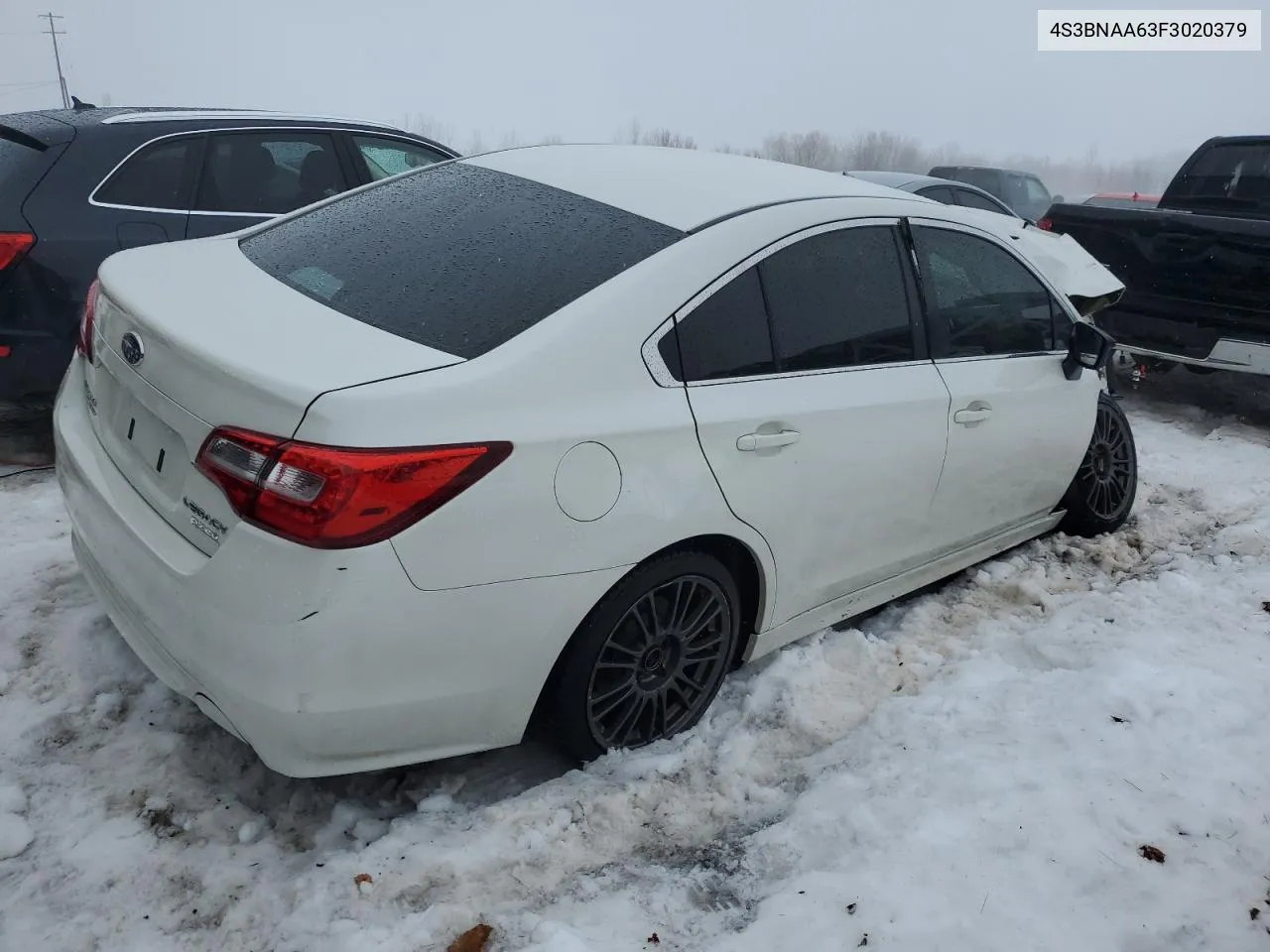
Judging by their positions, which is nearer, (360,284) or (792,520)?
(360,284)

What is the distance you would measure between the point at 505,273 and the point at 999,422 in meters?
1.95

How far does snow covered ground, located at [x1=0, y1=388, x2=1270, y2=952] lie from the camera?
223 centimetres

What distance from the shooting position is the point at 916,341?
325 centimetres

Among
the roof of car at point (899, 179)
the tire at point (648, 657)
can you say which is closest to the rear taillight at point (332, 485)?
the tire at point (648, 657)

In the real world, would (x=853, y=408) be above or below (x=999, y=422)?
above

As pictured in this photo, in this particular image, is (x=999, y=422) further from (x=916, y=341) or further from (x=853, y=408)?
(x=853, y=408)

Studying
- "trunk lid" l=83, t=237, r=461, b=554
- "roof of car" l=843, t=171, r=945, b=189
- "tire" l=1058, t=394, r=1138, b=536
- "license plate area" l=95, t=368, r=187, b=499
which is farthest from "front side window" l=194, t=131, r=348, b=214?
"roof of car" l=843, t=171, r=945, b=189

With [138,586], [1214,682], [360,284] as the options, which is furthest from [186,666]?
[1214,682]

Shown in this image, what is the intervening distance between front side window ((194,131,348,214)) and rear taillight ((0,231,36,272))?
87cm

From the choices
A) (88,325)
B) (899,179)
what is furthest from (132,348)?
(899,179)

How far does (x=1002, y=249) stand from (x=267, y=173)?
3.82 meters

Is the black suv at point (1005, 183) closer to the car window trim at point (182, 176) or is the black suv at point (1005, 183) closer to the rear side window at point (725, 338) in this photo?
the car window trim at point (182, 176)

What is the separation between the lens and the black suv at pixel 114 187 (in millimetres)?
4375

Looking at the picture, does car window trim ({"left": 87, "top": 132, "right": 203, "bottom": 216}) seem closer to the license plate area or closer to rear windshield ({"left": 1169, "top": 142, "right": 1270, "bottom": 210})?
the license plate area
